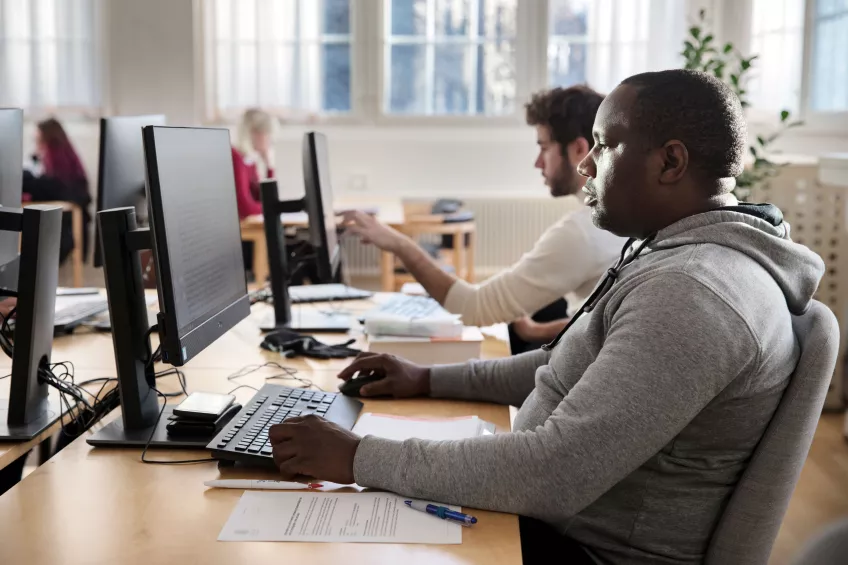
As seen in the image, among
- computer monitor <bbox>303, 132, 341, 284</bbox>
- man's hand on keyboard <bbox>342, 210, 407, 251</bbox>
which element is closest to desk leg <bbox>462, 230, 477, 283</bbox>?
man's hand on keyboard <bbox>342, 210, 407, 251</bbox>

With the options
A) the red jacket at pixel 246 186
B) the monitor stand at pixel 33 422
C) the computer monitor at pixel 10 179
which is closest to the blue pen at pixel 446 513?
the monitor stand at pixel 33 422

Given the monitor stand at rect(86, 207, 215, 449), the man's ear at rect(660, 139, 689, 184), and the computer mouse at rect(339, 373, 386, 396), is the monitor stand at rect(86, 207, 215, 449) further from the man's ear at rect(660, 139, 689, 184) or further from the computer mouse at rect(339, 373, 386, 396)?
the man's ear at rect(660, 139, 689, 184)

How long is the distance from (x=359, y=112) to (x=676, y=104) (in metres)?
4.95

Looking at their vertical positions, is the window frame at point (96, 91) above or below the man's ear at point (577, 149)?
above

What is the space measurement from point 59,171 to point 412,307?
12.8 ft

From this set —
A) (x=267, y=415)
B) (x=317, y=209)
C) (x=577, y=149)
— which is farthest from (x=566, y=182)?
(x=267, y=415)

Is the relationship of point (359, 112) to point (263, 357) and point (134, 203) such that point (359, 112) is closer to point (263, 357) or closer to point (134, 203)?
point (134, 203)

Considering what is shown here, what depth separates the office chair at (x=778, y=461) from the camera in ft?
3.84

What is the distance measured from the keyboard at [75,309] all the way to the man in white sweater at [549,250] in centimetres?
74

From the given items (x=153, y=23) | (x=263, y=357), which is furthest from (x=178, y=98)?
(x=263, y=357)

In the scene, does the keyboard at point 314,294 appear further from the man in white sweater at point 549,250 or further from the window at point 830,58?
the window at point 830,58

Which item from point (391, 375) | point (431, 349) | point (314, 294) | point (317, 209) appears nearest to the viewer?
point (391, 375)

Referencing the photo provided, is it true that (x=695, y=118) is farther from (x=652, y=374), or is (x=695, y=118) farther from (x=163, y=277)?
(x=163, y=277)

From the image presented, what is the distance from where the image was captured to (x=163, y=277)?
4.36 feet
